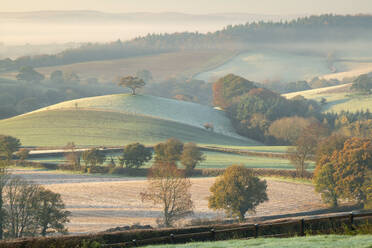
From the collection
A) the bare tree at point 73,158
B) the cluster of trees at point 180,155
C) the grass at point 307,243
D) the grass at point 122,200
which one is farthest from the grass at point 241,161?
the grass at point 307,243

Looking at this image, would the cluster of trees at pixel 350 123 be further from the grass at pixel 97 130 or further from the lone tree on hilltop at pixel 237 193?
the lone tree on hilltop at pixel 237 193

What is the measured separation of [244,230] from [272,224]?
214 cm

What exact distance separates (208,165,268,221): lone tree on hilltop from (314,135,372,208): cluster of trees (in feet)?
32.8

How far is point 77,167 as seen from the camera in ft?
342

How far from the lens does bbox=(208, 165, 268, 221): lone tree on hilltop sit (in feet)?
236

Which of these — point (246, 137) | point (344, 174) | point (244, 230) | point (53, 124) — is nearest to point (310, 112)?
point (246, 137)

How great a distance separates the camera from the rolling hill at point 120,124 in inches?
5477

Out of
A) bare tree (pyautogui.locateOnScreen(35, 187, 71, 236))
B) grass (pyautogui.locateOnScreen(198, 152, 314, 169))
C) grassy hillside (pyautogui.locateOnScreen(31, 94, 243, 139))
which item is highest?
grassy hillside (pyautogui.locateOnScreen(31, 94, 243, 139))

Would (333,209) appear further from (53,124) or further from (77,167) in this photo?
(53,124)

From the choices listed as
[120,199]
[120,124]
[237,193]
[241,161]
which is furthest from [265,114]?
[237,193]

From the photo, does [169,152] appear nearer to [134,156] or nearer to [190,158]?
[190,158]

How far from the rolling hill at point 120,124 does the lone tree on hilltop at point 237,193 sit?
5910 centimetres

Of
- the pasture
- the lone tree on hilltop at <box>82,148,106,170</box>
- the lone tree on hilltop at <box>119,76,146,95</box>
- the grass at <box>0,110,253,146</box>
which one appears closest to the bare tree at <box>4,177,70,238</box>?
the pasture

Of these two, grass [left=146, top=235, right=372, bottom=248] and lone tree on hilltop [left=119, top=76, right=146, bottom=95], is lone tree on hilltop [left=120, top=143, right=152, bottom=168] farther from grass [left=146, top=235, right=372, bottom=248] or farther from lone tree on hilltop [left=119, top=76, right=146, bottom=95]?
lone tree on hilltop [left=119, top=76, right=146, bottom=95]
